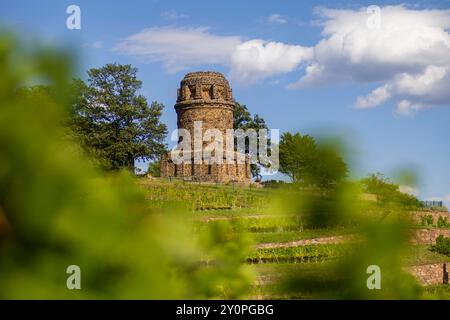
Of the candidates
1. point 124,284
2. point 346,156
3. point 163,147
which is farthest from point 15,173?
point 163,147

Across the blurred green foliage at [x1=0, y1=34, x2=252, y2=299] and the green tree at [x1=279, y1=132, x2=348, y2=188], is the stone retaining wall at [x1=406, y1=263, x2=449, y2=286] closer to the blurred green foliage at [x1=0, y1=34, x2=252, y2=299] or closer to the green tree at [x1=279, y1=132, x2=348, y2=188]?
the green tree at [x1=279, y1=132, x2=348, y2=188]

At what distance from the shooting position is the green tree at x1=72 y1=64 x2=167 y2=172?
33.9 metres

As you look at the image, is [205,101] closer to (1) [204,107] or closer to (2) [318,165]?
(1) [204,107]

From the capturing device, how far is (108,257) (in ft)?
2.08

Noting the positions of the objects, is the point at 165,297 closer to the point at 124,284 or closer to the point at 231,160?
the point at 124,284

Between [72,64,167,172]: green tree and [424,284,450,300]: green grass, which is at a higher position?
[72,64,167,172]: green tree

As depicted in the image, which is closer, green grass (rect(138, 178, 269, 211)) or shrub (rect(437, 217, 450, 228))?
green grass (rect(138, 178, 269, 211))

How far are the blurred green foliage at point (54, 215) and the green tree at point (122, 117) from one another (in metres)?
33.2

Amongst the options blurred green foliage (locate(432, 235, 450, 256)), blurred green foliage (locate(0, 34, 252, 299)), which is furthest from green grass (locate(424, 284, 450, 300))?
blurred green foliage (locate(432, 235, 450, 256))

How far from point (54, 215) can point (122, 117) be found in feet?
116

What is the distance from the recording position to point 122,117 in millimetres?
35281

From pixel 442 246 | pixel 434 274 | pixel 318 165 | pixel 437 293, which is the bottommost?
pixel 437 293

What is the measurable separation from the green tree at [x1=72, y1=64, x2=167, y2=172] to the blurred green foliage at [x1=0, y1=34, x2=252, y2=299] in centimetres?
3323

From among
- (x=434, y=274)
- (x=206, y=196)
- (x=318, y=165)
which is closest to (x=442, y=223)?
(x=434, y=274)
